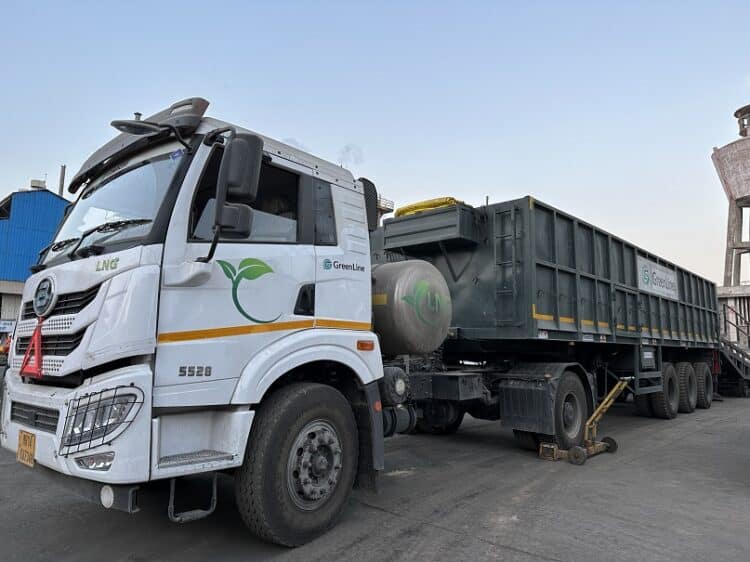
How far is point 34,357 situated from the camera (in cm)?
334

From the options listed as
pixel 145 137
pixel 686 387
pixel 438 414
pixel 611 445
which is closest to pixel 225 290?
pixel 145 137

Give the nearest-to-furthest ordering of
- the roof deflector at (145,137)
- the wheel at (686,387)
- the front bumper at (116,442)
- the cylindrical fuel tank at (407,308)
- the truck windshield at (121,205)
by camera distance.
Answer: the front bumper at (116,442) → the truck windshield at (121,205) → the roof deflector at (145,137) → the cylindrical fuel tank at (407,308) → the wheel at (686,387)

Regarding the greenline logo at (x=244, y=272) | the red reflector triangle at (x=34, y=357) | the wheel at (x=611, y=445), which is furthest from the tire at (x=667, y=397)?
the red reflector triangle at (x=34, y=357)

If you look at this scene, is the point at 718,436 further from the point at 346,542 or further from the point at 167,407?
the point at 167,407

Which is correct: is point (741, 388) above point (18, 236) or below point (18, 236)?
below

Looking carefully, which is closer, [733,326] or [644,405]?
[644,405]

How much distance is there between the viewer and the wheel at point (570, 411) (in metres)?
6.57

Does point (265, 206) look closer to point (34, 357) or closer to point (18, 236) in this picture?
point (34, 357)

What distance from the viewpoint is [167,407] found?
116 inches

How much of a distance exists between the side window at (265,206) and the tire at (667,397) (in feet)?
30.9

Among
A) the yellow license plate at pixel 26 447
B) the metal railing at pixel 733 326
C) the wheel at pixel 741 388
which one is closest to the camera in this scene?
the yellow license plate at pixel 26 447

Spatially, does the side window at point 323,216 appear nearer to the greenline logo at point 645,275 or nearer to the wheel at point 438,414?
the wheel at point 438,414

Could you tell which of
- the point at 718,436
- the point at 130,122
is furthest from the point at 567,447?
the point at 130,122

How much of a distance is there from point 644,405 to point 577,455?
18.5 ft
